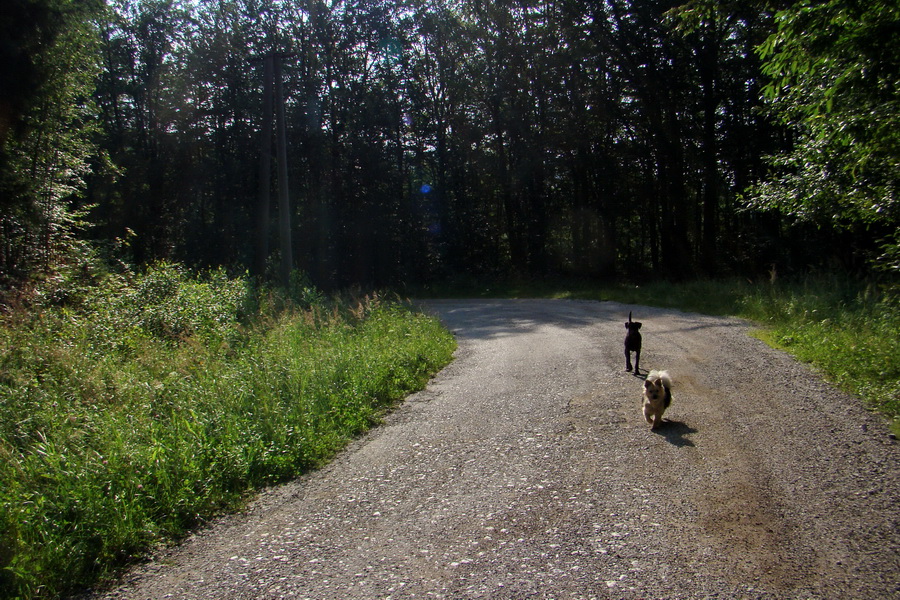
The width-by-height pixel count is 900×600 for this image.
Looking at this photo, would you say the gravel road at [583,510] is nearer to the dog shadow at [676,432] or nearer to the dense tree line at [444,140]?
the dog shadow at [676,432]

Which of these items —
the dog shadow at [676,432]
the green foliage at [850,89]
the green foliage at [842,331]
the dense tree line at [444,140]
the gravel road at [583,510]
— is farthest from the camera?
the dense tree line at [444,140]

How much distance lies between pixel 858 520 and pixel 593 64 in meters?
29.6

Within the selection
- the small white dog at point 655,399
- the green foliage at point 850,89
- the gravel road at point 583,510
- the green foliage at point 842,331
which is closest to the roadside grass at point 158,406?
the gravel road at point 583,510

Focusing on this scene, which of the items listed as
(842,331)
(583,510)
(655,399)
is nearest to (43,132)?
(655,399)

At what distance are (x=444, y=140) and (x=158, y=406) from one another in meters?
31.3

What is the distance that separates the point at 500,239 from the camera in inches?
1441

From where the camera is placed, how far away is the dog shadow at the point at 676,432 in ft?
17.8

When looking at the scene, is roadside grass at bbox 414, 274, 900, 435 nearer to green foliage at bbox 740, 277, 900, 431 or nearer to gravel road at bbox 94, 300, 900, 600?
green foliage at bbox 740, 277, 900, 431

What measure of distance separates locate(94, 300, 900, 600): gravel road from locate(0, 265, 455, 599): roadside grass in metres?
0.37

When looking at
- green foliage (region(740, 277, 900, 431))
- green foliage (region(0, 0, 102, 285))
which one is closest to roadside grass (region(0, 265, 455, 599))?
green foliage (region(0, 0, 102, 285))

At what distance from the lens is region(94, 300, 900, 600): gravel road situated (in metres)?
3.35

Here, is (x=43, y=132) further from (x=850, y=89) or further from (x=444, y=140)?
(x=444, y=140)

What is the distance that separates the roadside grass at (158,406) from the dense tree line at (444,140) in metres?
18.1

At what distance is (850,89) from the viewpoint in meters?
5.92
